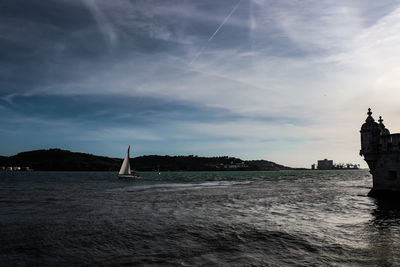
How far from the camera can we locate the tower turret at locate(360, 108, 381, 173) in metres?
29.2

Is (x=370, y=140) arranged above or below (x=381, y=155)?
above

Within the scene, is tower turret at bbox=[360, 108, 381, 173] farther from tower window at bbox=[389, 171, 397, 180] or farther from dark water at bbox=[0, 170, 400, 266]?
dark water at bbox=[0, 170, 400, 266]

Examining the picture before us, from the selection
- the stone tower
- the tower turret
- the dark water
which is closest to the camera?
the dark water

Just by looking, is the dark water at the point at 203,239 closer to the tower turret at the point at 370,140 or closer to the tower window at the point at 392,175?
the tower window at the point at 392,175

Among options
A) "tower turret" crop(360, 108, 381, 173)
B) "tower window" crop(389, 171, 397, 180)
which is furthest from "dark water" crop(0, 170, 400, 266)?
"tower turret" crop(360, 108, 381, 173)

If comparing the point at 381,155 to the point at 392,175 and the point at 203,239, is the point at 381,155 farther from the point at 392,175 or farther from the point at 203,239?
the point at 203,239

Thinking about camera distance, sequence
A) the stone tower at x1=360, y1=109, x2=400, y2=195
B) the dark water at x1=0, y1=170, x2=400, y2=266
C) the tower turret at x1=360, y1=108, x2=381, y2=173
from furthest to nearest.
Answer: the tower turret at x1=360, y1=108, x2=381, y2=173, the stone tower at x1=360, y1=109, x2=400, y2=195, the dark water at x1=0, y1=170, x2=400, y2=266

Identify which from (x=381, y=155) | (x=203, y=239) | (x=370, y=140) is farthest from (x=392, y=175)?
(x=203, y=239)

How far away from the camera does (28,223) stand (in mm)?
17469

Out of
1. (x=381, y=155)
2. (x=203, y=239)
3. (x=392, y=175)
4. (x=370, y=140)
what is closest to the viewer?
(x=203, y=239)

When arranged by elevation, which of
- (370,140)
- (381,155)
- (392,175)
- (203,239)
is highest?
(370,140)

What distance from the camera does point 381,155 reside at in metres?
28.5

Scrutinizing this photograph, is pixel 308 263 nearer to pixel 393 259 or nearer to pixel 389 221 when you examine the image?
pixel 393 259

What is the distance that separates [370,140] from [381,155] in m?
1.94
